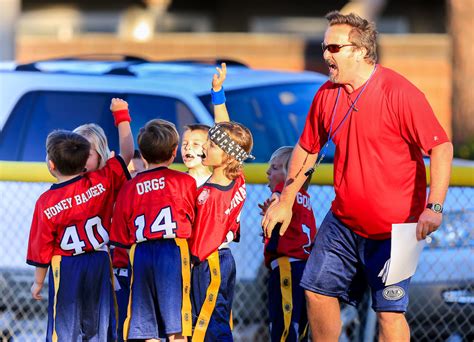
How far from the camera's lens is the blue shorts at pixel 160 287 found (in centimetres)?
562

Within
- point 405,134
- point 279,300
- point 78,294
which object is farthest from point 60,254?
point 405,134

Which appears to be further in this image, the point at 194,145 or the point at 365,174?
the point at 194,145

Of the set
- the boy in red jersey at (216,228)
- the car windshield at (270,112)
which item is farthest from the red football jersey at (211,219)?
the car windshield at (270,112)

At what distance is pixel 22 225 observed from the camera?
7.20 m

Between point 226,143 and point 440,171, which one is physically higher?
point 226,143

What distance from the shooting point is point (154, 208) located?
5.62 m

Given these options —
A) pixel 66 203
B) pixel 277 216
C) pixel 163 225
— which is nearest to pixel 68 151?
pixel 66 203

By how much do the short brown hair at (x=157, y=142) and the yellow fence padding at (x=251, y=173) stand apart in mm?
855

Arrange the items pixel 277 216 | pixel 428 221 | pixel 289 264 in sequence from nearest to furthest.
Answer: pixel 428 221
pixel 277 216
pixel 289 264

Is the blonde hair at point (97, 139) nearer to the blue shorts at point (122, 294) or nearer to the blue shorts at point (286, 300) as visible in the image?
the blue shorts at point (122, 294)

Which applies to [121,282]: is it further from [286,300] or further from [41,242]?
[286,300]

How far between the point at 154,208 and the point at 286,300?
0.95 m

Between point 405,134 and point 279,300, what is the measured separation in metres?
1.36

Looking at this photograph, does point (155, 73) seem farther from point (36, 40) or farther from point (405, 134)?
point (36, 40)
